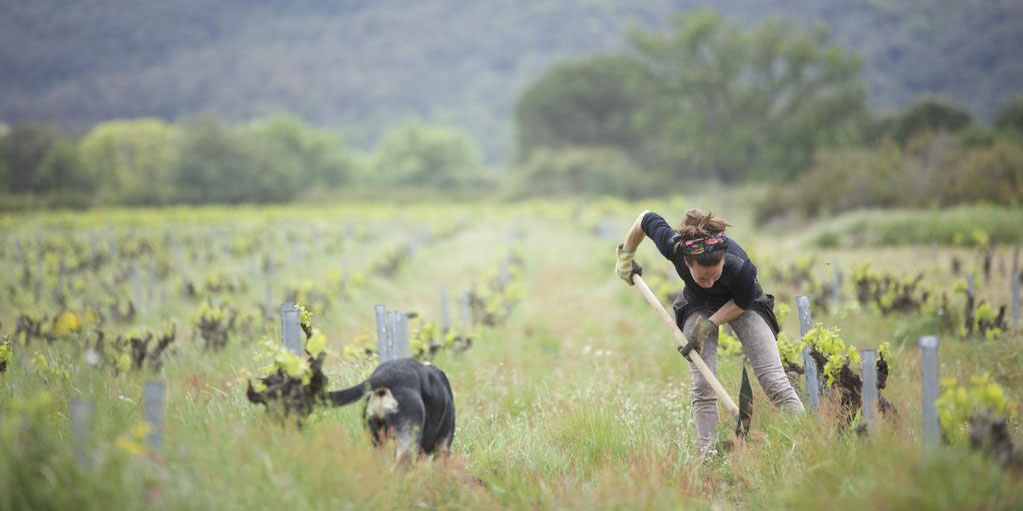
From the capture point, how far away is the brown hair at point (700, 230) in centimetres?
398

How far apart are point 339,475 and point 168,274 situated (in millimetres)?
14842

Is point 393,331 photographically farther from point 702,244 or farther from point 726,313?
point 726,313

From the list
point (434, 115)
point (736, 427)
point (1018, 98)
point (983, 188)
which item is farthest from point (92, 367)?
point (434, 115)

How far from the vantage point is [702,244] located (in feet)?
13.1

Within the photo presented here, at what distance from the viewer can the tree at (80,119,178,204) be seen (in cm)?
5656

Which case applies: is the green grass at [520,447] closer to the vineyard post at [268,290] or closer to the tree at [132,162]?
the vineyard post at [268,290]

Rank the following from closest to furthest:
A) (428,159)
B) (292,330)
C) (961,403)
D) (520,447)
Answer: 1. (961,403)
2. (292,330)
3. (520,447)
4. (428,159)

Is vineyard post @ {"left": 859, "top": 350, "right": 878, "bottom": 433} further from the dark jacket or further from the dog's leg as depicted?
the dog's leg

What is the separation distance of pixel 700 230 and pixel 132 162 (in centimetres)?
7269

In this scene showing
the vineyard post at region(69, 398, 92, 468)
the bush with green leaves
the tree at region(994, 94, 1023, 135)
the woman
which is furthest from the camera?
the tree at region(994, 94, 1023, 135)

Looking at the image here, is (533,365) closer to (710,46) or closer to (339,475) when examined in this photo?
(339,475)

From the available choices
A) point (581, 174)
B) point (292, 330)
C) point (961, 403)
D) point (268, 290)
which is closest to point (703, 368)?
point (961, 403)

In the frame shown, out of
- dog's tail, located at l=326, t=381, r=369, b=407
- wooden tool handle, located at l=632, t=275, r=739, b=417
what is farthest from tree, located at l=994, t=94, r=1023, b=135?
dog's tail, located at l=326, t=381, r=369, b=407

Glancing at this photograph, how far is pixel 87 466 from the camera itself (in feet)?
8.95
